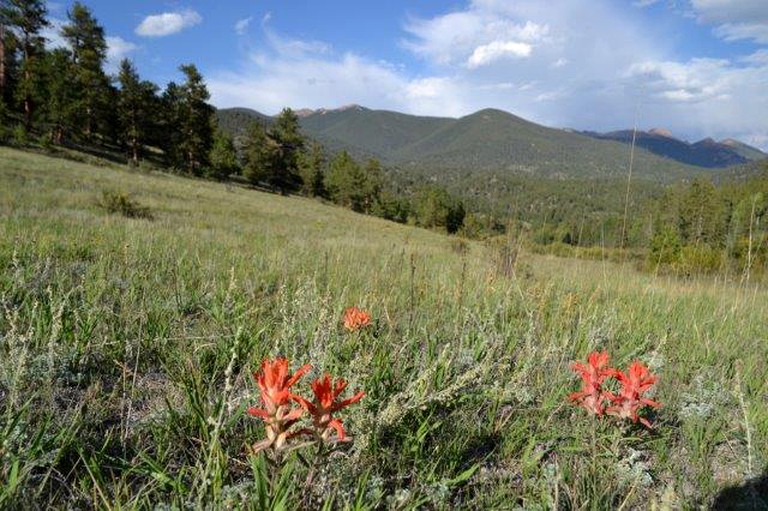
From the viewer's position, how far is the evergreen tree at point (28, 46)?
26.3 m

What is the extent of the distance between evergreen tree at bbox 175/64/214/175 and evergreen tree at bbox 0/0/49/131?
9351 mm

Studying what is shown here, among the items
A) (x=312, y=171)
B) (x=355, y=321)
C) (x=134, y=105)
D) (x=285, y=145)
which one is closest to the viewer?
(x=355, y=321)

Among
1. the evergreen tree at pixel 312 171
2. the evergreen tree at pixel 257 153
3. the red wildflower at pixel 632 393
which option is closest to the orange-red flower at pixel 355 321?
the red wildflower at pixel 632 393

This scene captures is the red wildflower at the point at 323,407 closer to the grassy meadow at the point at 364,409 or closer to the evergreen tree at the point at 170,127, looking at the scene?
the grassy meadow at the point at 364,409

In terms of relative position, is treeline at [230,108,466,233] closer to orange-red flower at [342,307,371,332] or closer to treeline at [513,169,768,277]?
treeline at [513,169,768,277]

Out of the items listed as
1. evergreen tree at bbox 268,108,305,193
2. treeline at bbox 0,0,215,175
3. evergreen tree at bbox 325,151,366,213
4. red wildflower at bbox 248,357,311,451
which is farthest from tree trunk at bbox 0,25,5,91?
red wildflower at bbox 248,357,311,451

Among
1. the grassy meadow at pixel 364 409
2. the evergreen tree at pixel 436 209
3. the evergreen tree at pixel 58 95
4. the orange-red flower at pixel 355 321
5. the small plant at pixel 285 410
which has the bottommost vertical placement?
the evergreen tree at pixel 436 209

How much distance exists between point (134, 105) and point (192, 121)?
4806 mm

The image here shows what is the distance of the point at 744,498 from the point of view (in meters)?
1.85

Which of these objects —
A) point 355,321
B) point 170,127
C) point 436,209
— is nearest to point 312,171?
point 170,127

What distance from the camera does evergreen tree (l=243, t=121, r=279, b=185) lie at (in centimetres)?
4184

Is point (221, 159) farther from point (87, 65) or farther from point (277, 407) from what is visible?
point (277, 407)

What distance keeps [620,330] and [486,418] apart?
213 cm

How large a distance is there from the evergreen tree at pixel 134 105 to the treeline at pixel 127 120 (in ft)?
0.24
